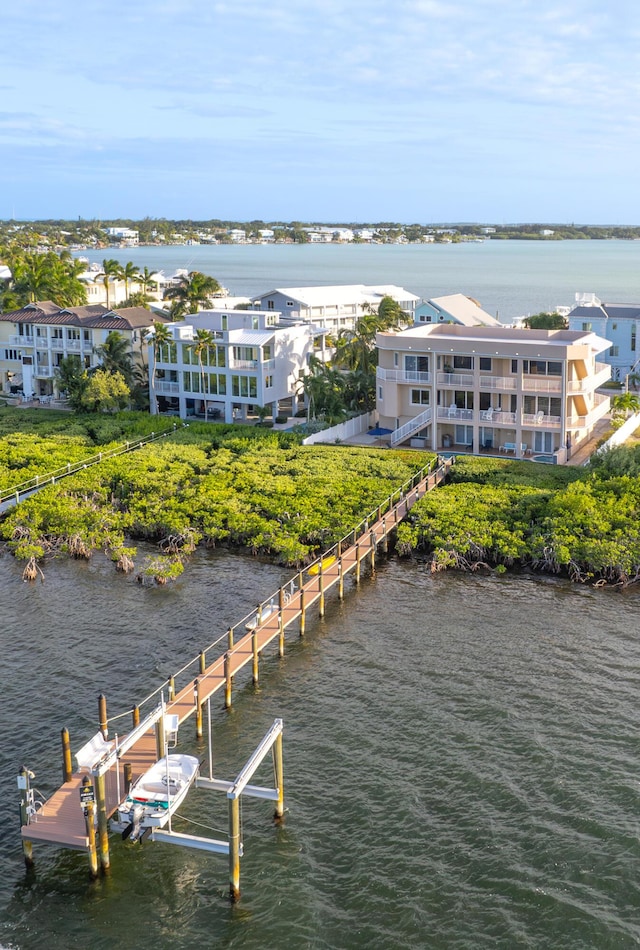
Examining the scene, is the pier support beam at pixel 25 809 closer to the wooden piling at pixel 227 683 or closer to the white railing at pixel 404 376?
the wooden piling at pixel 227 683

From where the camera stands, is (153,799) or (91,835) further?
(153,799)

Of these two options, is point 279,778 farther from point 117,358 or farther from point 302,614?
point 117,358

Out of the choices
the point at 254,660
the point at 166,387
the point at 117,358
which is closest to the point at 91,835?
the point at 254,660

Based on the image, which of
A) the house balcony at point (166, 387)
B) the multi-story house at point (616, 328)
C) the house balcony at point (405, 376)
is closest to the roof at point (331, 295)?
the house balcony at point (166, 387)

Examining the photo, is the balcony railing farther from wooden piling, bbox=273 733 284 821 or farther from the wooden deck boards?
wooden piling, bbox=273 733 284 821

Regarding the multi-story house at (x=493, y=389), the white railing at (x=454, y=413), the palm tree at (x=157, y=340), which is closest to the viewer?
the multi-story house at (x=493, y=389)
